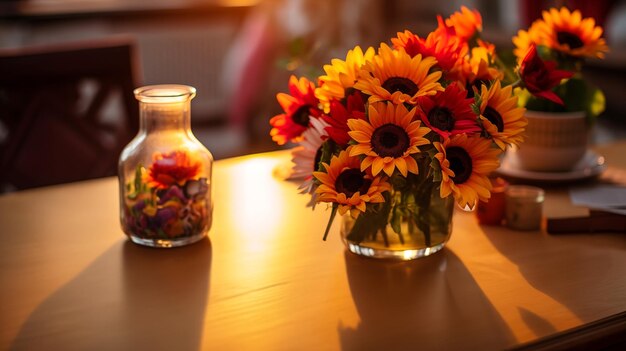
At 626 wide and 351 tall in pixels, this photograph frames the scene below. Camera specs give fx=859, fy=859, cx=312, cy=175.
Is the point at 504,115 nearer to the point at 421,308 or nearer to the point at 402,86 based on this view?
the point at 402,86

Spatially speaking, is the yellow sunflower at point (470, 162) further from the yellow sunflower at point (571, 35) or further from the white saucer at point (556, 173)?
the white saucer at point (556, 173)

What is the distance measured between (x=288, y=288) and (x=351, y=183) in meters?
0.16

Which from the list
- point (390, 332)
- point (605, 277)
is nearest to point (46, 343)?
point (390, 332)

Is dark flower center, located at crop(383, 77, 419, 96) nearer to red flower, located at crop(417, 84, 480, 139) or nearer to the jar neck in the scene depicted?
red flower, located at crop(417, 84, 480, 139)

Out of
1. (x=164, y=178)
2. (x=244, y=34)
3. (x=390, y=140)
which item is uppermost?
(x=390, y=140)

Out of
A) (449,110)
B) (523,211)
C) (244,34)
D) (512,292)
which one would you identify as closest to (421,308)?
(512,292)

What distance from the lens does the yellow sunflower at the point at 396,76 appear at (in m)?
0.99

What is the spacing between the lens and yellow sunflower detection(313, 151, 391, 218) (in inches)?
39.1

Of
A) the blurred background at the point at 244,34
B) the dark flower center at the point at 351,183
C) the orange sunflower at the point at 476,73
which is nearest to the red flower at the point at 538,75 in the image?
Answer: the orange sunflower at the point at 476,73

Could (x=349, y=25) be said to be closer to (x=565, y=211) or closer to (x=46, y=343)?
(x=565, y=211)

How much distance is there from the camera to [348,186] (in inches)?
40.1

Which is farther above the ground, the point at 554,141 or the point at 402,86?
the point at 402,86

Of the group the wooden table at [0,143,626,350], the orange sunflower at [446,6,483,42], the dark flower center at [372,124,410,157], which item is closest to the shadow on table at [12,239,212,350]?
the wooden table at [0,143,626,350]

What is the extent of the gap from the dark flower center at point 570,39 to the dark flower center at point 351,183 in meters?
0.49
